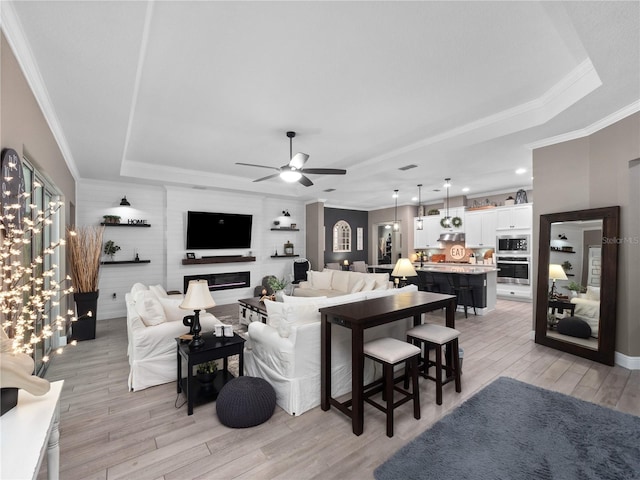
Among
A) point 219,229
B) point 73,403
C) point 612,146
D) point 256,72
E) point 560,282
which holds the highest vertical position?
point 256,72

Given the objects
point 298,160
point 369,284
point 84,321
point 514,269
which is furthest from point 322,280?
point 514,269

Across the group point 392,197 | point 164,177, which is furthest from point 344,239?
point 164,177

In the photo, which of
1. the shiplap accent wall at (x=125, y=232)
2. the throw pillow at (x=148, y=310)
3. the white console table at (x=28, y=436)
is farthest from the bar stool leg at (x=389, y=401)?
the shiplap accent wall at (x=125, y=232)

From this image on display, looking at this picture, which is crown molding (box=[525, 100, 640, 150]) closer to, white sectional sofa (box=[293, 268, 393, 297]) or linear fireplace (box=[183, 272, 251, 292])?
white sectional sofa (box=[293, 268, 393, 297])

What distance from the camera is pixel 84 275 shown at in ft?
15.2

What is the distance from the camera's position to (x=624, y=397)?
9.16ft

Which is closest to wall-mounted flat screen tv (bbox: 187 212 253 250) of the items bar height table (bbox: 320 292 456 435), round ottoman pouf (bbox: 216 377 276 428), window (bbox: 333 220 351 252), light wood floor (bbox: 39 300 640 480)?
window (bbox: 333 220 351 252)

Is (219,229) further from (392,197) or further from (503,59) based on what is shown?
(503,59)

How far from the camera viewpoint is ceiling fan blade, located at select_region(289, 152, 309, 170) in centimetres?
379

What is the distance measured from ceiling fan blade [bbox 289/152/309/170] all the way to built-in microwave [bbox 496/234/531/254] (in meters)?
5.97

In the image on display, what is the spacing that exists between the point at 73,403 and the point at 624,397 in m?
5.08

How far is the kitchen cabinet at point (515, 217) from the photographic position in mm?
7059

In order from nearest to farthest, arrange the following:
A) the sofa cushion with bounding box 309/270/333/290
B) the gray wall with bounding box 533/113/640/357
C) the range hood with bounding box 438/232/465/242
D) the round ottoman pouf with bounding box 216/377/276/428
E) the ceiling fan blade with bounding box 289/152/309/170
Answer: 1. the round ottoman pouf with bounding box 216/377/276/428
2. the gray wall with bounding box 533/113/640/357
3. the ceiling fan blade with bounding box 289/152/309/170
4. the sofa cushion with bounding box 309/270/333/290
5. the range hood with bounding box 438/232/465/242

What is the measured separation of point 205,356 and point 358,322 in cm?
142
